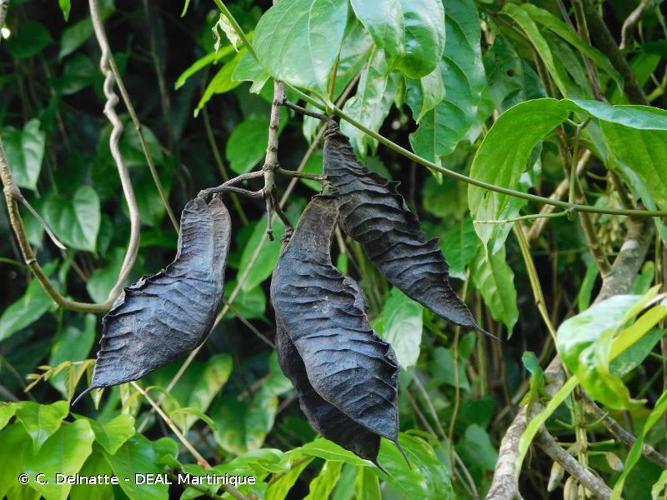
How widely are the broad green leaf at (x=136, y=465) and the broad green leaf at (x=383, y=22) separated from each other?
1.99 feet

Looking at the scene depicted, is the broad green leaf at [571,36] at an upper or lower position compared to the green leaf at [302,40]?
lower

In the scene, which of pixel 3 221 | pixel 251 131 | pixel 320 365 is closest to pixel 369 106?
pixel 320 365

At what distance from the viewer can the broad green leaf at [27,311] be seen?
1721 mm

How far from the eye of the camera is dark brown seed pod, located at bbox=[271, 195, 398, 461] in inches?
22.0

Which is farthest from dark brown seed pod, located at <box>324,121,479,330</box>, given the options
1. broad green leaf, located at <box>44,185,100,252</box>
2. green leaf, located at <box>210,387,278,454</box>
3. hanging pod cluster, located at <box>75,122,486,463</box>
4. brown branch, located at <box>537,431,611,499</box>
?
broad green leaf, located at <box>44,185,100,252</box>

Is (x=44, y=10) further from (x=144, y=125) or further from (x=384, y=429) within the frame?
(x=384, y=429)

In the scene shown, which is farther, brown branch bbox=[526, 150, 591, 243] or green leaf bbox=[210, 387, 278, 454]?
green leaf bbox=[210, 387, 278, 454]

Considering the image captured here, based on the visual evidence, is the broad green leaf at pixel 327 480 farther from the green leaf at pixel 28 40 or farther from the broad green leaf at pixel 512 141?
the green leaf at pixel 28 40

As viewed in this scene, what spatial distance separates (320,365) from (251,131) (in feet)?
3.70

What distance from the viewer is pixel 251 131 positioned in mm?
1638

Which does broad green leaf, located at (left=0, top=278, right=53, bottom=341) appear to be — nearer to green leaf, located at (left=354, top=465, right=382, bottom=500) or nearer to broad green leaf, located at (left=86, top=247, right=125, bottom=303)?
broad green leaf, located at (left=86, top=247, right=125, bottom=303)

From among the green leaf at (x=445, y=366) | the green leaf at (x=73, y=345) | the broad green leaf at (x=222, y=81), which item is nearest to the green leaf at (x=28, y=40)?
the green leaf at (x=73, y=345)

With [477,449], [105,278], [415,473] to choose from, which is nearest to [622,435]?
[415,473]

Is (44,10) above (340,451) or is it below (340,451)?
above
